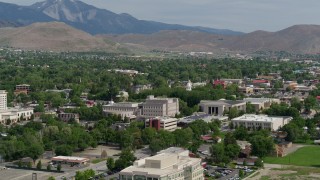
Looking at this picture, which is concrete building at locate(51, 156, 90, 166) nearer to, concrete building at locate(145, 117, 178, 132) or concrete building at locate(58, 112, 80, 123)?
concrete building at locate(145, 117, 178, 132)

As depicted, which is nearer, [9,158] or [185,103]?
[9,158]

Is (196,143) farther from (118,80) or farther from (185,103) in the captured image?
(118,80)

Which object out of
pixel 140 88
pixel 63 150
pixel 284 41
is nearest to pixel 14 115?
pixel 63 150

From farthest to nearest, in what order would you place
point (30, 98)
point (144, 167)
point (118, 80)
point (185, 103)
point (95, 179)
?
1. point (118, 80)
2. point (30, 98)
3. point (185, 103)
4. point (95, 179)
5. point (144, 167)

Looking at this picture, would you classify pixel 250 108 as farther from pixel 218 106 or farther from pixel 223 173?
pixel 223 173

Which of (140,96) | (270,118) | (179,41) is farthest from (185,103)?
(179,41)

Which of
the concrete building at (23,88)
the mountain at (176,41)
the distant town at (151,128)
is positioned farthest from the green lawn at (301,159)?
the mountain at (176,41)

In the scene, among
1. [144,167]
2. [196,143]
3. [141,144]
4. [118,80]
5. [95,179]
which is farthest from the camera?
[118,80]
